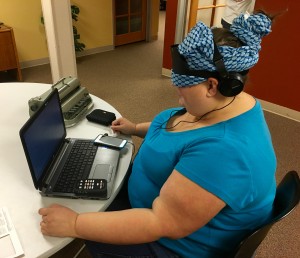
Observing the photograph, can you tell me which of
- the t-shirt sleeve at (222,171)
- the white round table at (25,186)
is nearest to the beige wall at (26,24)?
the white round table at (25,186)

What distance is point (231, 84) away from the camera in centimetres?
79

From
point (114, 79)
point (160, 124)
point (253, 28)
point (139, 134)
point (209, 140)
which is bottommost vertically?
point (114, 79)

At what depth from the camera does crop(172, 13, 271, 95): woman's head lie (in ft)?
2.51

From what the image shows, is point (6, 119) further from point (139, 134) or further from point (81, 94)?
point (139, 134)

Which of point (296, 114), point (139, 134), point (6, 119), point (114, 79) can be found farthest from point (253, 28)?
point (114, 79)

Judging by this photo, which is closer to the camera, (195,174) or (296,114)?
(195,174)

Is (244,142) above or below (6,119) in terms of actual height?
above

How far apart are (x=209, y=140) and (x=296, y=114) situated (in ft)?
8.77

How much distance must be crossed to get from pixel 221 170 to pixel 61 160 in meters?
0.62

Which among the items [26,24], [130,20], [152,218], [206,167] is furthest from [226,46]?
[130,20]

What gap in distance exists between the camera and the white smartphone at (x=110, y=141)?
3.94 ft

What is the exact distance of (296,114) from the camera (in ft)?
10.2

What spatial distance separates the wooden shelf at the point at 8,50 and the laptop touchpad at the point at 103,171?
295 cm

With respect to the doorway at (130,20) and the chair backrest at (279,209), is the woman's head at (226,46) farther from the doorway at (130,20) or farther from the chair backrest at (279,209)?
the doorway at (130,20)
